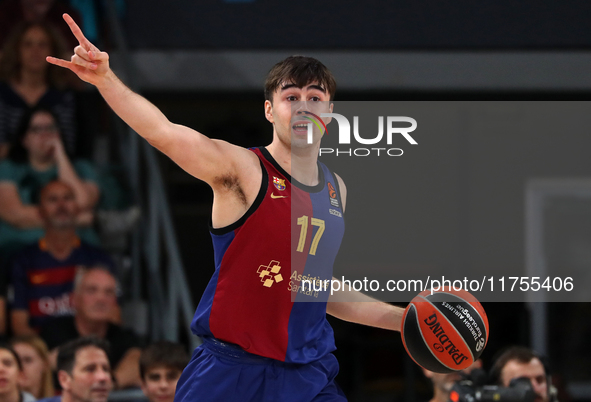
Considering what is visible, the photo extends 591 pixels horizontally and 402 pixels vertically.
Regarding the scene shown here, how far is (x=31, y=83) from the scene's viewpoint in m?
6.19

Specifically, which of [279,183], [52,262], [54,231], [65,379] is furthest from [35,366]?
[279,183]


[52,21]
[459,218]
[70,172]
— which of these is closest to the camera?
[70,172]

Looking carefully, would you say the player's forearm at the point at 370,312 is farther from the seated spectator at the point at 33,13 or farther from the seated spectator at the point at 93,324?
the seated spectator at the point at 33,13

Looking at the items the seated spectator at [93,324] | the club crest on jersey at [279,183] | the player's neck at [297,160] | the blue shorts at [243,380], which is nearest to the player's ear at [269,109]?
the player's neck at [297,160]

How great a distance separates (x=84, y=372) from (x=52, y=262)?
141cm

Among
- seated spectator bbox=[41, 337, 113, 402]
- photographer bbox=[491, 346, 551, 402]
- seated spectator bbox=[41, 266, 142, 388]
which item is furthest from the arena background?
seated spectator bbox=[41, 337, 113, 402]

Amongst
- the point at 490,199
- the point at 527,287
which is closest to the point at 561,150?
the point at 490,199

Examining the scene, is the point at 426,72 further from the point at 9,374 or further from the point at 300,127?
the point at 9,374

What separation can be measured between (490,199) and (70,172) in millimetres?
3933

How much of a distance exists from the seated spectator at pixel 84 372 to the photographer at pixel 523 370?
231 cm

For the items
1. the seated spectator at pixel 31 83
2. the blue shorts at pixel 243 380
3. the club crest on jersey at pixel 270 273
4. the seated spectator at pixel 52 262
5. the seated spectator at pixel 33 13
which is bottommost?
the blue shorts at pixel 243 380

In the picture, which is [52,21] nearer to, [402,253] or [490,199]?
[402,253]

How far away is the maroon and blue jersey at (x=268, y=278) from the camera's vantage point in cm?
287

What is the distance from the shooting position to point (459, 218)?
7363 mm
